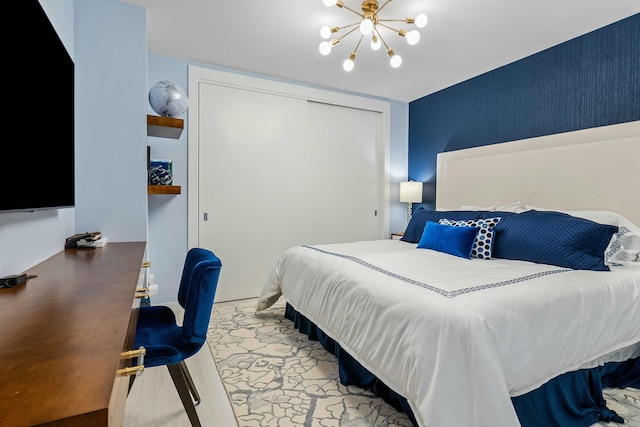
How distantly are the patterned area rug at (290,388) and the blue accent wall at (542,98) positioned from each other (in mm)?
2074

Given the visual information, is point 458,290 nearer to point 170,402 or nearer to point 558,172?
point 170,402

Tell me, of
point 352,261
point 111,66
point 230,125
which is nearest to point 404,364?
point 352,261

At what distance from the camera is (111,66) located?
225 cm

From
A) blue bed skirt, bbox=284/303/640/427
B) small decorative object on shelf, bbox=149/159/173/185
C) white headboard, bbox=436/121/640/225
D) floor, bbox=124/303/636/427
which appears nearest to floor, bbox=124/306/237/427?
floor, bbox=124/303/636/427

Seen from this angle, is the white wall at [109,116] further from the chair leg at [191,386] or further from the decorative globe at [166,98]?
the chair leg at [191,386]

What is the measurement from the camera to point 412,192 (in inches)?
162

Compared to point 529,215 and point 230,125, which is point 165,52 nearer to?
point 230,125

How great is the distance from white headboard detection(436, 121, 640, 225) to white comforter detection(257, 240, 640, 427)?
846 millimetres

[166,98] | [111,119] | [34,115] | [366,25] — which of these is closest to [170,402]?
[34,115]

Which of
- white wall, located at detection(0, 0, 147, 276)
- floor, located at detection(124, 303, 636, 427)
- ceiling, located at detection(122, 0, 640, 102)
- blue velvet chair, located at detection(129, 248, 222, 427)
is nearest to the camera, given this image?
blue velvet chair, located at detection(129, 248, 222, 427)

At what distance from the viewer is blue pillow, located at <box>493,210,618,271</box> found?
1.94 metres

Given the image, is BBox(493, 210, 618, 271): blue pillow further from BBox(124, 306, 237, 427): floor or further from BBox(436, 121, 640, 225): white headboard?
BBox(124, 306, 237, 427): floor

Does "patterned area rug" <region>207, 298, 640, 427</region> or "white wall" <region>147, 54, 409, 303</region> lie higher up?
"white wall" <region>147, 54, 409, 303</region>

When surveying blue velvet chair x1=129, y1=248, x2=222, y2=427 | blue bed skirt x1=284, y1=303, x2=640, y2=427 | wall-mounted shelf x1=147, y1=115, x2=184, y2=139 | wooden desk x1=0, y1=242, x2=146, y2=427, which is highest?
wall-mounted shelf x1=147, y1=115, x2=184, y2=139
